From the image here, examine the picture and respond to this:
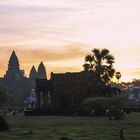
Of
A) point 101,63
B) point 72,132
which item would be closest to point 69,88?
point 101,63

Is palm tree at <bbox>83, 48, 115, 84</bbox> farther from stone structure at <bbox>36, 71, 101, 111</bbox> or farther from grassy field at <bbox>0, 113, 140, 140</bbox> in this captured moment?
grassy field at <bbox>0, 113, 140, 140</bbox>

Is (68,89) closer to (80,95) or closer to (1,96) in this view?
(80,95)

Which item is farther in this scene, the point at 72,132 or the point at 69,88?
the point at 69,88

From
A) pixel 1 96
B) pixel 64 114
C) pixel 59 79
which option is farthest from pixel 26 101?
pixel 64 114

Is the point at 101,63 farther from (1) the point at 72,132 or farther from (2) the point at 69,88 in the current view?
(1) the point at 72,132

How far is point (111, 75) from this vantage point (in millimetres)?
100250

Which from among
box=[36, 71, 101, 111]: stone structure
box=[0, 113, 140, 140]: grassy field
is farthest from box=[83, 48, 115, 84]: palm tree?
box=[0, 113, 140, 140]: grassy field

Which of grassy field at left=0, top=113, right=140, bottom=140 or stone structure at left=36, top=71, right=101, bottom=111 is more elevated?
stone structure at left=36, top=71, right=101, bottom=111

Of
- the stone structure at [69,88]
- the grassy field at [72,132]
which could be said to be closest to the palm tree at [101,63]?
the stone structure at [69,88]

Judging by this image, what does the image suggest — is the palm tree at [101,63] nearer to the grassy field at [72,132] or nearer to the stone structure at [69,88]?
the stone structure at [69,88]

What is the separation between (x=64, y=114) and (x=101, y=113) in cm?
651

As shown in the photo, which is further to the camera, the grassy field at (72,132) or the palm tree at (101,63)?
the palm tree at (101,63)

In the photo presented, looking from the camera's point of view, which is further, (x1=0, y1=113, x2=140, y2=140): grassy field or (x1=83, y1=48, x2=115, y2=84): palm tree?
(x1=83, y1=48, x2=115, y2=84): palm tree

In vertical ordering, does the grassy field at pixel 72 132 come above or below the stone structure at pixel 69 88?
below
